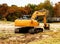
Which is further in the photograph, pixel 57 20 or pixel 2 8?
pixel 2 8

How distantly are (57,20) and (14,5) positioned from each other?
17.6 metres

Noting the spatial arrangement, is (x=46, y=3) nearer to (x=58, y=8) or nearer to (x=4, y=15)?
(x=58, y=8)

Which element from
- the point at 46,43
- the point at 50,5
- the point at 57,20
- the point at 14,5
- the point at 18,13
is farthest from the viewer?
the point at 14,5

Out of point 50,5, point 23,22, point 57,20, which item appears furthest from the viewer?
point 50,5

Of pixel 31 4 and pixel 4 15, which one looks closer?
pixel 4 15

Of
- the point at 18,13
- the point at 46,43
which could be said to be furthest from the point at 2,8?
the point at 46,43

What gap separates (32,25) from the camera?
21.0 m

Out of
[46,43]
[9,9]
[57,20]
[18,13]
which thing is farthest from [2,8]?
[46,43]

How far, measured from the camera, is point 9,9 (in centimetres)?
5812

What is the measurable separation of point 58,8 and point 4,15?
15.4 metres

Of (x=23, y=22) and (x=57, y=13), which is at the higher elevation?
(x=23, y=22)

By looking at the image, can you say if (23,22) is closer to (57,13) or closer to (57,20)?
(57,20)

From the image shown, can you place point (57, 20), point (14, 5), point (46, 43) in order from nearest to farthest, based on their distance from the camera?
point (46, 43) → point (57, 20) → point (14, 5)

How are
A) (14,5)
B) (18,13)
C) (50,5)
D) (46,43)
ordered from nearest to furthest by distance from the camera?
(46,43), (18,13), (50,5), (14,5)
